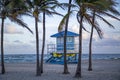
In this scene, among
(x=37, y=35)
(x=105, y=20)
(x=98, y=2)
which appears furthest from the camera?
(x=37, y=35)

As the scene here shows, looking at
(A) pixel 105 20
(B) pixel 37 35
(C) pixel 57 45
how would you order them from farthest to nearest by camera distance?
(C) pixel 57 45 < (B) pixel 37 35 < (A) pixel 105 20

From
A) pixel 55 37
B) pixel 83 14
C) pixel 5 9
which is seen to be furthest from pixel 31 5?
pixel 55 37

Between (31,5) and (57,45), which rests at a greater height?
(31,5)

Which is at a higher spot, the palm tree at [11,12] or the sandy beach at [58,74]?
the palm tree at [11,12]

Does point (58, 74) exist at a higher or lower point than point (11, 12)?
lower

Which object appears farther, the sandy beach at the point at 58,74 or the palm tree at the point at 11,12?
the palm tree at the point at 11,12

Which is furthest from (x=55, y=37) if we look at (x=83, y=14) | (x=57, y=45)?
(x=83, y=14)

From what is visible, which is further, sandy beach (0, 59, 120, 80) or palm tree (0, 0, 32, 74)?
palm tree (0, 0, 32, 74)

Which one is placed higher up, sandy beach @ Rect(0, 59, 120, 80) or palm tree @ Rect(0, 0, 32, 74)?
palm tree @ Rect(0, 0, 32, 74)

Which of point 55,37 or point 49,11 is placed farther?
point 55,37

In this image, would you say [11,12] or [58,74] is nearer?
[58,74]

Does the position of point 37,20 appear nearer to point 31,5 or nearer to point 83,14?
point 31,5

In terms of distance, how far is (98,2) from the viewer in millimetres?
21781

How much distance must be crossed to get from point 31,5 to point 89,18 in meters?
5.26
